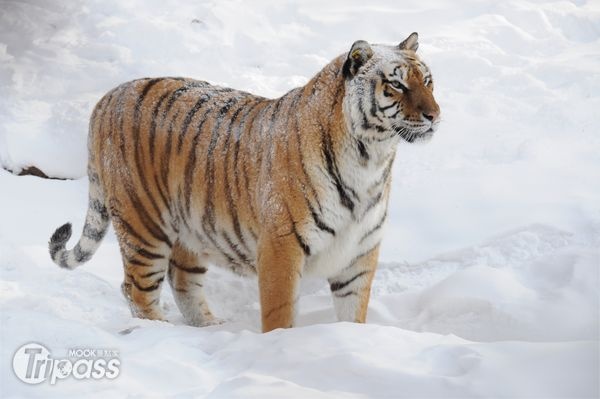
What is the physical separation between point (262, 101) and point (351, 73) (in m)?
0.69

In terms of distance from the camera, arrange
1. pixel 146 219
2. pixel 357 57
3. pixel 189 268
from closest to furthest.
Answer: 1. pixel 357 57
2. pixel 146 219
3. pixel 189 268

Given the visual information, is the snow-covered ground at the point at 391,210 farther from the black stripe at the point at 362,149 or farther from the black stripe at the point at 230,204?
the black stripe at the point at 362,149

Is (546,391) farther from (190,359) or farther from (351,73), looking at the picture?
(351,73)

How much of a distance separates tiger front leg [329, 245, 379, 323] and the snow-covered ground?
1.16 ft

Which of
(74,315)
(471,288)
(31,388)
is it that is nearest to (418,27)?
(471,288)

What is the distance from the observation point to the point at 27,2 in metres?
7.86

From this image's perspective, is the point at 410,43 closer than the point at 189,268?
Yes

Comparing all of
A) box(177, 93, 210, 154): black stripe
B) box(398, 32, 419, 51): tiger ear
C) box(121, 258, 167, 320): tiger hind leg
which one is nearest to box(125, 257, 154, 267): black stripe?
box(121, 258, 167, 320): tiger hind leg

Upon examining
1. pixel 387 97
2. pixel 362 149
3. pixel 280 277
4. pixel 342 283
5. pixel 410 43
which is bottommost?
pixel 342 283

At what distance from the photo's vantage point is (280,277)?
3.45m

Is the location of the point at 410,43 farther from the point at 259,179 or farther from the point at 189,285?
the point at 189,285

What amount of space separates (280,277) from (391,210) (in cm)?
200

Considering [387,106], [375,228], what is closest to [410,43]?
[387,106]

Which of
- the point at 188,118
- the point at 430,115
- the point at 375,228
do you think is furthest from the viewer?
the point at 188,118
